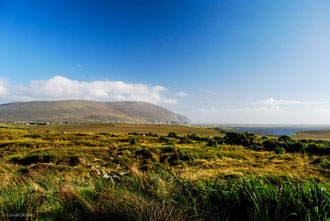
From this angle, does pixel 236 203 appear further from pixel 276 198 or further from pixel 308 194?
pixel 308 194

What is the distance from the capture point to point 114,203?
9.43 feet

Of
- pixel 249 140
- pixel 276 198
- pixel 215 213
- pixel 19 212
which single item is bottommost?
pixel 249 140

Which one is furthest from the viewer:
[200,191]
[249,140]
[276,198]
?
[249,140]

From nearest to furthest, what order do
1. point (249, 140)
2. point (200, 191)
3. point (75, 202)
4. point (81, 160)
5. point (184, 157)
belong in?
point (75, 202) < point (200, 191) < point (81, 160) < point (184, 157) < point (249, 140)

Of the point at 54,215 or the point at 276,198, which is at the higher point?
the point at 276,198

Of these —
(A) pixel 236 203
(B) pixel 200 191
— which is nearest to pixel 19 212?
(B) pixel 200 191

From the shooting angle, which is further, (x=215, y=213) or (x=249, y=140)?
(x=249, y=140)

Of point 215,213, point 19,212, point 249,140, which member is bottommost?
point 249,140

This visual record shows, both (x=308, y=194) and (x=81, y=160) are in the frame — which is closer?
(x=308, y=194)

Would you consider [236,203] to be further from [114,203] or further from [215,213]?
[114,203]

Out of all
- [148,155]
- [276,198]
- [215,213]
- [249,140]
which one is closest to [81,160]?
[148,155]

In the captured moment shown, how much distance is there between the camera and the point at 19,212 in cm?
287

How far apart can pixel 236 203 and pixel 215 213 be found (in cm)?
53

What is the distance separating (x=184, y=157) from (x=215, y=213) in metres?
15.2
